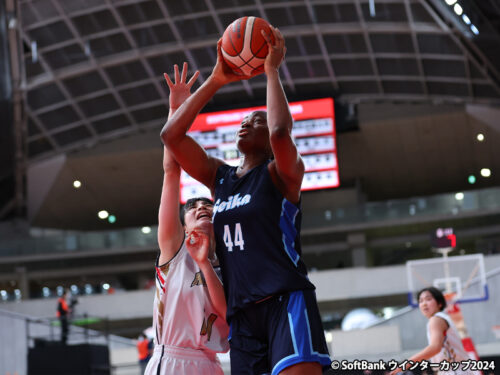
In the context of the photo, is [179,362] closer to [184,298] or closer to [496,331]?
[184,298]

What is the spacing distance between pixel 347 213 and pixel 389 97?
18.9 feet

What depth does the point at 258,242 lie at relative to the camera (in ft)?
10.5

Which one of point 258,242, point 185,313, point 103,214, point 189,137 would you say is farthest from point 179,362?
point 103,214

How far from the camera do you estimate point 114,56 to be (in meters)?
32.3

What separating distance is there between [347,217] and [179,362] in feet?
103

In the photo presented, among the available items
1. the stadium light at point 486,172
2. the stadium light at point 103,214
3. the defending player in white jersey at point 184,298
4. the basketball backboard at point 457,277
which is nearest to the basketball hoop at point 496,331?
the basketball backboard at point 457,277

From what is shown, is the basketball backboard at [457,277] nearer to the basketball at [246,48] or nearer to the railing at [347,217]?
the railing at [347,217]

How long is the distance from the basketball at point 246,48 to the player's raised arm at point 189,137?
0.05m

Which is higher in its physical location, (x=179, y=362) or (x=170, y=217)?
(x=170, y=217)

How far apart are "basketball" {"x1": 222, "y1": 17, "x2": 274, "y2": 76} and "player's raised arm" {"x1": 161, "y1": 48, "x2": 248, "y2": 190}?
5cm

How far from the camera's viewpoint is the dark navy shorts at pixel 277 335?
9.91 ft

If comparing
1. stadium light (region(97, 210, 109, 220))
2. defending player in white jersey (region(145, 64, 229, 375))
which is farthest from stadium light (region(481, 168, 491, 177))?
defending player in white jersey (region(145, 64, 229, 375))

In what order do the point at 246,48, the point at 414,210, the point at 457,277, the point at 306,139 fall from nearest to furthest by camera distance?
the point at 246,48 → the point at 457,277 → the point at 306,139 → the point at 414,210

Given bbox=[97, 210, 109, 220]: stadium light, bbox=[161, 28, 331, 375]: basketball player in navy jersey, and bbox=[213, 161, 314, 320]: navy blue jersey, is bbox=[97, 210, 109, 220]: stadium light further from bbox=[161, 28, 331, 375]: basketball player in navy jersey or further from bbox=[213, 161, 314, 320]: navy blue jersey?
bbox=[213, 161, 314, 320]: navy blue jersey
